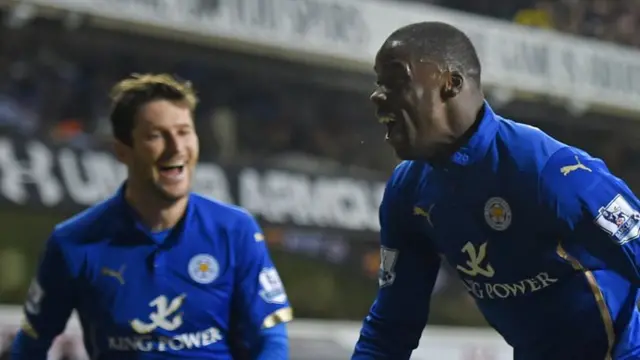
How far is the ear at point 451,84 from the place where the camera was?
1667 millimetres

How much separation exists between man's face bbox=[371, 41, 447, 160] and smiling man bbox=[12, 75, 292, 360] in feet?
3.07

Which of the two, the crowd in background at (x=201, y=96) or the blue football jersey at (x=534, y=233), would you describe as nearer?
the blue football jersey at (x=534, y=233)

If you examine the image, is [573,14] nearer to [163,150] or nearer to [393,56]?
[163,150]

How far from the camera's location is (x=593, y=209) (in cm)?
161

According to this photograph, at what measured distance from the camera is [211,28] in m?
7.32

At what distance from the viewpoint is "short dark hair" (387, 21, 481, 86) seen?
166cm

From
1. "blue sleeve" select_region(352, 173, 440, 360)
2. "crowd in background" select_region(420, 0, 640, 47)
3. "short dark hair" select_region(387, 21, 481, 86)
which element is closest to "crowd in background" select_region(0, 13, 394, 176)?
"crowd in background" select_region(420, 0, 640, 47)

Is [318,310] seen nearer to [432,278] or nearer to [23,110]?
[23,110]

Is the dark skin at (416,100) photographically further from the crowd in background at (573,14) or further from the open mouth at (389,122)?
the crowd in background at (573,14)

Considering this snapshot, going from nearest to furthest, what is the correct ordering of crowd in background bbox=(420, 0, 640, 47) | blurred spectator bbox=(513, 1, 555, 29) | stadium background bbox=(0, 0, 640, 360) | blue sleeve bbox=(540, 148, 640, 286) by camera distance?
blue sleeve bbox=(540, 148, 640, 286) → stadium background bbox=(0, 0, 640, 360) → crowd in background bbox=(420, 0, 640, 47) → blurred spectator bbox=(513, 1, 555, 29)

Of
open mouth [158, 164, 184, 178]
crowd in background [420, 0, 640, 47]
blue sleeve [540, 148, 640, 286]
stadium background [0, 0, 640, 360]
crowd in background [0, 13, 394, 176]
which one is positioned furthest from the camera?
crowd in background [420, 0, 640, 47]

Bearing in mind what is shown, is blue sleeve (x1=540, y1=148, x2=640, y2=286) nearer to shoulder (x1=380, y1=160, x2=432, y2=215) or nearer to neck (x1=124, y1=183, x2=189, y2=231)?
shoulder (x1=380, y1=160, x2=432, y2=215)

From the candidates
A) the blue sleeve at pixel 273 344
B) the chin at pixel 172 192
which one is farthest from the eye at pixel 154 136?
the blue sleeve at pixel 273 344

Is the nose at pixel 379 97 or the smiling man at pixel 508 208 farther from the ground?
the nose at pixel 379 97
